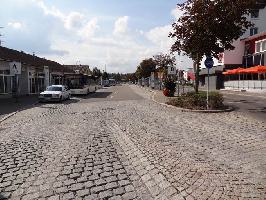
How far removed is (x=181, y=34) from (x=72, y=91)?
20.2 meters

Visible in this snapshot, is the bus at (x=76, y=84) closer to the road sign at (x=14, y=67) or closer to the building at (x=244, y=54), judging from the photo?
the road sign at (x=14, y=67)

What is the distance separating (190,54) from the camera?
25672mm

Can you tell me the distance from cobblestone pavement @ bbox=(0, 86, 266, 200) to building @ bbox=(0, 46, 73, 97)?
17.8 metres

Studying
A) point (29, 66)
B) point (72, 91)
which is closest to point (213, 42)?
point (72, 91)

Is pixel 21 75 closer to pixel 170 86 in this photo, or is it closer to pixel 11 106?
pixel 11 106

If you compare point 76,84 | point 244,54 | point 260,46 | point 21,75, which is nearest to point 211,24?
point 76,84

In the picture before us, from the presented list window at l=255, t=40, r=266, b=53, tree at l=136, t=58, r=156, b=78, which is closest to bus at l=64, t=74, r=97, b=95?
window at l=255, t=40, r=266, b=53

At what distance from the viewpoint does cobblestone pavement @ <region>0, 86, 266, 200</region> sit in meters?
6.04

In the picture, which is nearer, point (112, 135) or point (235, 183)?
point (235, 183)

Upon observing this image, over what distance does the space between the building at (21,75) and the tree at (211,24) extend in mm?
13600

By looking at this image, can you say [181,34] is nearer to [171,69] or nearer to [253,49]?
[171,69]

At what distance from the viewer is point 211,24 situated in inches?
862

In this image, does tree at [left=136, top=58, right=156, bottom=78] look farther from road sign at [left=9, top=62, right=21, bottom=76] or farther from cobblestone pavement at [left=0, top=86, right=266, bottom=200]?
cobblestone pavement at [left=0, top=86, right=266, bottom=200]

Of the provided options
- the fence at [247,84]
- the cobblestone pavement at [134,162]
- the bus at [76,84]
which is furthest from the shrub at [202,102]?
the fence at [247,84]
